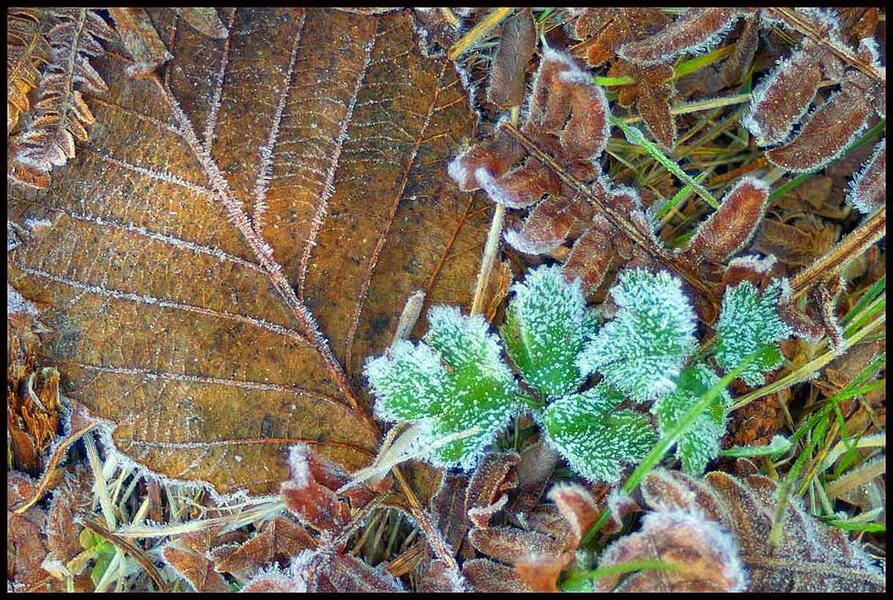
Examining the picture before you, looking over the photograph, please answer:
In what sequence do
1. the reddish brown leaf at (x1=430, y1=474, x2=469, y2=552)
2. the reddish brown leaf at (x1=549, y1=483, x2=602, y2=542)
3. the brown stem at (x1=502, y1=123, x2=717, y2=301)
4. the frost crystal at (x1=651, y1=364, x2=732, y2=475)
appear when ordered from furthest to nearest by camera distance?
the reddish brown leaf at (x1=430, y1=474, x2=469, y2=552), the brown stem at (x1=502, y1=123, x2=717, y2=301), the frost crystal at (x1=651, y1=364, x2=732, y2=475), the reddish brown leaf at (x1=549, y1=483, x2=602, y2=542)

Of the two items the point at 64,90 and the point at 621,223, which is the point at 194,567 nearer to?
the point at 64,90

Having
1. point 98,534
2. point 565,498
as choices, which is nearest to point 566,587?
A: point 565,498

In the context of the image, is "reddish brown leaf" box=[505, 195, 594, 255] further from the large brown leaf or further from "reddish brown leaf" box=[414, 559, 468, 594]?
"reddish brown leaf" box=[414, 559, 468, 594]

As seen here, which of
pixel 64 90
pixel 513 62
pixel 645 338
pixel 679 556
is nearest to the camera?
pixel 679 556

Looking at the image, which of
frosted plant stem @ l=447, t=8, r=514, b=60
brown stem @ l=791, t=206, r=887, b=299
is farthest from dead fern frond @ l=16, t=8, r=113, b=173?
brown stem @ l=791, t=206, r=887, b=299

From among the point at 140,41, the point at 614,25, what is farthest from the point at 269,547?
the point at 614,25
